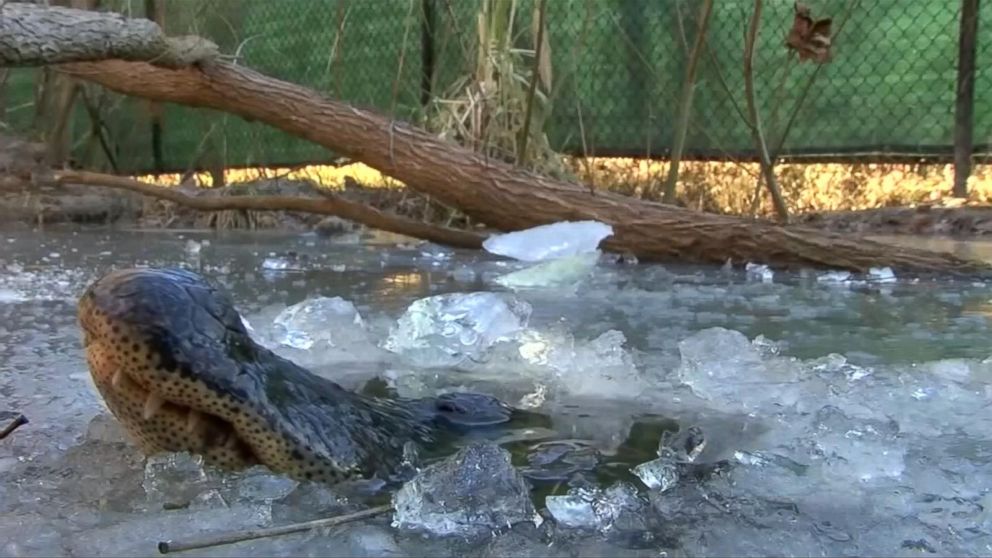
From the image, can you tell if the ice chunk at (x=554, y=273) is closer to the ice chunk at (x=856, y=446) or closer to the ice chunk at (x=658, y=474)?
the ice chunk at (x=856, y=446)

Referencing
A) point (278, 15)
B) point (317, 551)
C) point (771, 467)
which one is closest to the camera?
point (317, 551)

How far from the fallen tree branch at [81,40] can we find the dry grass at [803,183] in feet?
5.22

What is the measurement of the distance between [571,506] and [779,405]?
694 millimetres

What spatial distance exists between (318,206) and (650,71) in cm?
271

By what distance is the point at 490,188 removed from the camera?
411 centimetres

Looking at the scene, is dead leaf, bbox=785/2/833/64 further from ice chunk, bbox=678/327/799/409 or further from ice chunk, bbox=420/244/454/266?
ice chunk, bbox=678/327/799/409

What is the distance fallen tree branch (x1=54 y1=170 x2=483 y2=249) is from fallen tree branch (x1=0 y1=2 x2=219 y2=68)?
1.70 ft

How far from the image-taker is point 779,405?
5.94ft

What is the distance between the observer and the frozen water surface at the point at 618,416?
1.16 m

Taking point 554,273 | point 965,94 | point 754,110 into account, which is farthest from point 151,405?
point 965,94

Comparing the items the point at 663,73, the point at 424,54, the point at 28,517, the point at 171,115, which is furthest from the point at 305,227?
the point at 28,517

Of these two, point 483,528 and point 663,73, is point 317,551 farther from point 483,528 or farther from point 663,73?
point 663,73

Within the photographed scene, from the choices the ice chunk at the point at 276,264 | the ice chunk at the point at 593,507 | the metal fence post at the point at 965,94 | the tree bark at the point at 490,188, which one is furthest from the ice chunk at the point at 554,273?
the metal fence post at the point at 965,94

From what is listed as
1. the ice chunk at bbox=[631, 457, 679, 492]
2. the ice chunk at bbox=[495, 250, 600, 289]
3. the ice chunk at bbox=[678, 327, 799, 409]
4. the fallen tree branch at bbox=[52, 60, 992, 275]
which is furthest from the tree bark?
the ice chunk at bbox=[631, 457, 679, 492]
